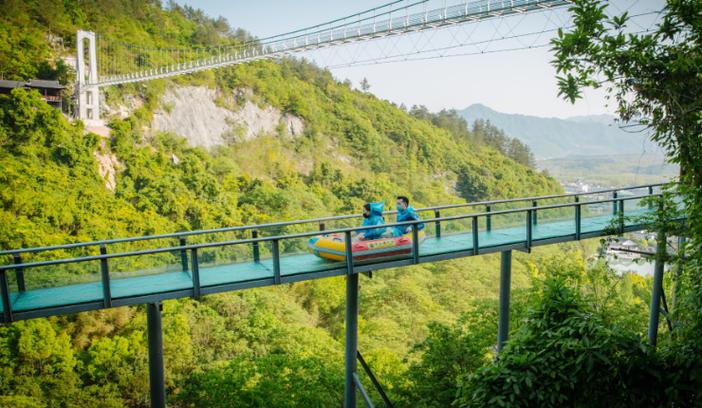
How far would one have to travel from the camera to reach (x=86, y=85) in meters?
37.9

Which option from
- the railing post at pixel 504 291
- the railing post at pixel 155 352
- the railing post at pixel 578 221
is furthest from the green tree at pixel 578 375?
the railing post at pixel 578 221

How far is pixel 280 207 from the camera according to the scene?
137 ft

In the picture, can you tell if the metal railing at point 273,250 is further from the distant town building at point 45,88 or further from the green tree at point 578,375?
the distant town building at point 45,88

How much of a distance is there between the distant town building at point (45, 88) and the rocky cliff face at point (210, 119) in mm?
7247

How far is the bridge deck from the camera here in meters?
6.74

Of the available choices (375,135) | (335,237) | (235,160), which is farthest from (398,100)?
(335,237)

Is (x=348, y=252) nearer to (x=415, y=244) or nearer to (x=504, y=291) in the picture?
(x=415, y=244)

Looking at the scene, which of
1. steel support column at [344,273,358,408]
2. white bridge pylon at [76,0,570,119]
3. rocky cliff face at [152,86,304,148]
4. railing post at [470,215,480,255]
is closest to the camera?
railing post at [470,215,480,255]

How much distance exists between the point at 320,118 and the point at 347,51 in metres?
23.7

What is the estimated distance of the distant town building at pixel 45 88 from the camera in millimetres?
35312

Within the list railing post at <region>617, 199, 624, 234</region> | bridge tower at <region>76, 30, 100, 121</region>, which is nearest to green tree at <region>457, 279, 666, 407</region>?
railing post at <region>617, 199, 624, 234</region>

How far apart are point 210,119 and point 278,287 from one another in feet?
71.4

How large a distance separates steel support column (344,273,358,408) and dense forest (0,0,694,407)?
6.13ft

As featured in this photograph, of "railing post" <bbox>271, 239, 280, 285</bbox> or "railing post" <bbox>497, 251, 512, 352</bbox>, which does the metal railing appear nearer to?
"railing post" <bbox>271, 239, 280, 285</bbox>
